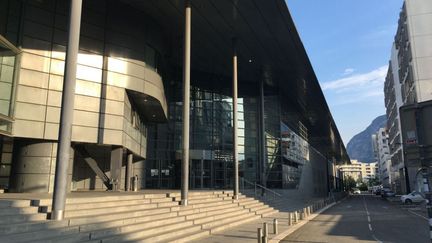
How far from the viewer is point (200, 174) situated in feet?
122

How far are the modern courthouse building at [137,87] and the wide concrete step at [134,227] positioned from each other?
1788 millimetres

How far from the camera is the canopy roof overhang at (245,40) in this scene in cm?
2408

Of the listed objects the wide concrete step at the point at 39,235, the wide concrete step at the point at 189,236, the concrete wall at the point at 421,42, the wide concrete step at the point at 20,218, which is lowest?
the wide concrete step at the point at 189,236

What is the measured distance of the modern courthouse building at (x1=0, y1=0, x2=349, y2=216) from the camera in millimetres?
19109

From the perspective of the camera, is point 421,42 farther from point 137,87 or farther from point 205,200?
point 205,200

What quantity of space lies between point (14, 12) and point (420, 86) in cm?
5138

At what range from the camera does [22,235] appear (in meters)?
9.29

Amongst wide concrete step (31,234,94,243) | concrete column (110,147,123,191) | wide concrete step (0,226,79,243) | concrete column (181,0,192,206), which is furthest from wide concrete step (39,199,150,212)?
concrete column (110,147,123,191)

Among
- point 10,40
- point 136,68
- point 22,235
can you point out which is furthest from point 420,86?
point 22,235

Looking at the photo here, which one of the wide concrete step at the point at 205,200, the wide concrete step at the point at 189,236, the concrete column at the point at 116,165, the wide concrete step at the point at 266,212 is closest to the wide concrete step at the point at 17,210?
the wide concrete step at the point at 189,236

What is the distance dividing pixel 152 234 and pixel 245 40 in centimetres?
1974

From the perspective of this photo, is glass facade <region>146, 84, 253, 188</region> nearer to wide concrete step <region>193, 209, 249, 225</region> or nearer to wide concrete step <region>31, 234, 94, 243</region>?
wide concrete step <region>193, 209, 249, 225</region>

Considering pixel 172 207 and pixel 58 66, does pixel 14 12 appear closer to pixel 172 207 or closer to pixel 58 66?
pixel 58 66

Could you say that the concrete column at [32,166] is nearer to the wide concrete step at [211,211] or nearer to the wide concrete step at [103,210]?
the wide concrete step at [103,210]
